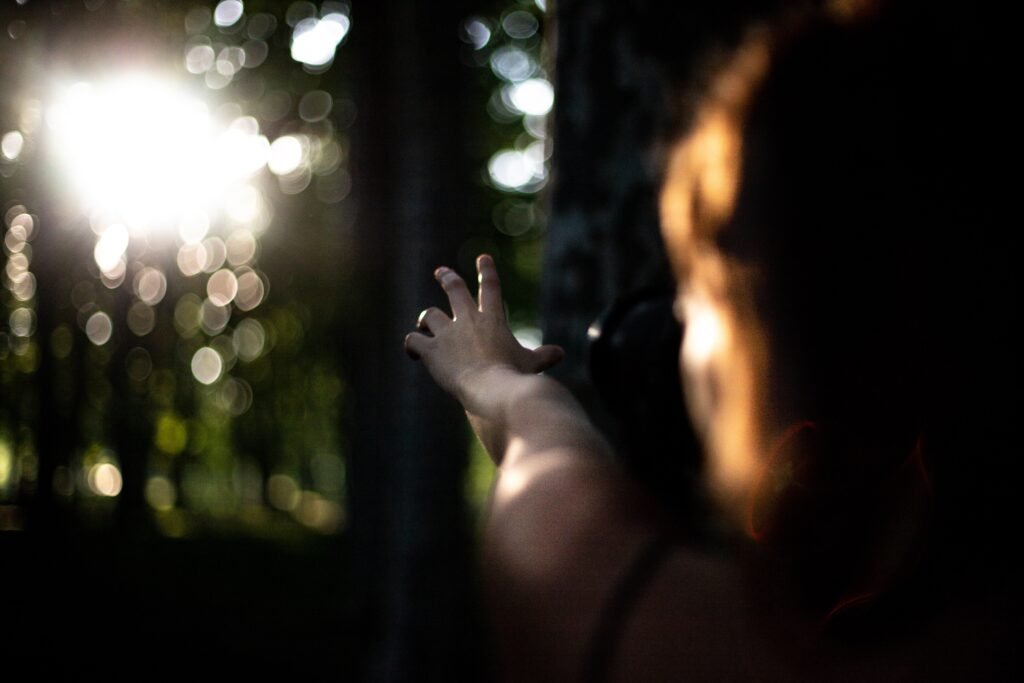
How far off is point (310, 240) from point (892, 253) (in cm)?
1407

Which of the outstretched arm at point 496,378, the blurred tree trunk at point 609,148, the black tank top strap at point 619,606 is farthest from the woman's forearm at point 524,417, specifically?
the blurred tree trunk at point 609,148

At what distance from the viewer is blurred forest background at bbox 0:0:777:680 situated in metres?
2.60

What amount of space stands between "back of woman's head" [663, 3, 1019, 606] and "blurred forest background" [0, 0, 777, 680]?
0.51m

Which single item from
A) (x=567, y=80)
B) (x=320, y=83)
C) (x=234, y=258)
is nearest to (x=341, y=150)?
(x=320, y=83)

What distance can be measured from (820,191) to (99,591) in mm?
12206

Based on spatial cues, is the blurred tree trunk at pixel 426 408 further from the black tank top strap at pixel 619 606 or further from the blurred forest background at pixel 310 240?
the black tank top strap at pixel 619 606

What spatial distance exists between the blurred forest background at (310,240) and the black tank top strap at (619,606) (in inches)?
24.5

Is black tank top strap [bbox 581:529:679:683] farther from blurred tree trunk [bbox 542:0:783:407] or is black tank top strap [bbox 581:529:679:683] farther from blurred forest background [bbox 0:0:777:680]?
blurred tree trunk [bbox 542:0:783:407]

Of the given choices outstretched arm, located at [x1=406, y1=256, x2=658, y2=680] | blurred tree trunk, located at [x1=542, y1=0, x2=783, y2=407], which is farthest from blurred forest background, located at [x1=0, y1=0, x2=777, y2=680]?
outstretched arm, located at [x1=406, y1=256, x2=658, y2=680]

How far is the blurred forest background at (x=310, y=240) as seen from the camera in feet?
8.52

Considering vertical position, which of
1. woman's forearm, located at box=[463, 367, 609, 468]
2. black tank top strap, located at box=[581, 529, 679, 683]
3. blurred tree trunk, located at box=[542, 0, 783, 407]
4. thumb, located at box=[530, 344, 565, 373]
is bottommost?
black tank top strap, located at box=[581, 529, 679, 683]

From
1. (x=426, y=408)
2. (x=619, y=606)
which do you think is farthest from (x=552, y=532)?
(x=426, y=408)

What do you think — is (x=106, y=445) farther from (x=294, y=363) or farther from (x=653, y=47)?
(x=653, y=47)

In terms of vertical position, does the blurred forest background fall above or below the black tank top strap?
above
